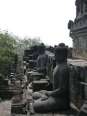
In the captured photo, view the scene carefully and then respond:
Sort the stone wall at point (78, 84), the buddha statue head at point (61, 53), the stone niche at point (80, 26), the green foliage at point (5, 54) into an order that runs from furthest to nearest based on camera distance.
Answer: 1. the green foliage at point (5, 54)
2. the stone niche at point (80, 26)
3. the buddha statue head at point (61, 53)
4. the stone wall at point (78, 84)

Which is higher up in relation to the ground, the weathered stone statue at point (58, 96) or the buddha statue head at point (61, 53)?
the buddha statue head at point (61, 53)

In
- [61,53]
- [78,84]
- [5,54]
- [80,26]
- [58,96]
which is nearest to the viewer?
[78,84]

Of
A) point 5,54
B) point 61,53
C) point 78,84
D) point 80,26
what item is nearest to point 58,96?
point 78,84

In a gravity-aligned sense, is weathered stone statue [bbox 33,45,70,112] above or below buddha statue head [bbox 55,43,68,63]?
below

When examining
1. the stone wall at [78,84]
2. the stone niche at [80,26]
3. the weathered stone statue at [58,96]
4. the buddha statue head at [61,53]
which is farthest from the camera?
the stone niche at [80,26]

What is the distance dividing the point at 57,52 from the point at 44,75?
4.57 m

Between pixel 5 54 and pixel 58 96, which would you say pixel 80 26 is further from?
pixel 5 54

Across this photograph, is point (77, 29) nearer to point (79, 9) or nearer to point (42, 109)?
point (79, 9)

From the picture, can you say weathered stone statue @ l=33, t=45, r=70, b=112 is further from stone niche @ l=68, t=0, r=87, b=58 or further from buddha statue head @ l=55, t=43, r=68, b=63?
stone niche @ l=68, t=0, r=87, b=58

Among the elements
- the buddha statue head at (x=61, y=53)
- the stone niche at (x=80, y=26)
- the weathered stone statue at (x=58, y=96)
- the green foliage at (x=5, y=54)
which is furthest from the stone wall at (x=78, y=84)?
the green foliage at (x=5, y=54)

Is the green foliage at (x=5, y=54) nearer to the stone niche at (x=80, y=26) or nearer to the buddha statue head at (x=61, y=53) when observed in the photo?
the stone niche at (x=80, y=26)

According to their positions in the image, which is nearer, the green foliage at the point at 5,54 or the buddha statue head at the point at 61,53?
the buddha statue head at the point at 61,53

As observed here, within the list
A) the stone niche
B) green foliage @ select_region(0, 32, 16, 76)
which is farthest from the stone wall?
green foliage @ select_region(0, 32, 16, 76)

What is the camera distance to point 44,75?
12.3 meters
